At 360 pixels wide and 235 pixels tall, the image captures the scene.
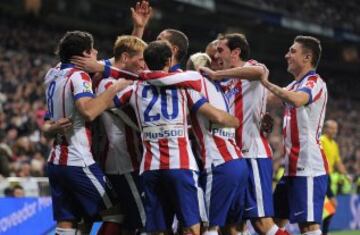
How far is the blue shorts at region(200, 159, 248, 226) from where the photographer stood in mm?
5496

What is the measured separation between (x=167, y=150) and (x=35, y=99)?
1046 centimetres

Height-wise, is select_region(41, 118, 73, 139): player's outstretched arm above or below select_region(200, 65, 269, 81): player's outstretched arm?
below

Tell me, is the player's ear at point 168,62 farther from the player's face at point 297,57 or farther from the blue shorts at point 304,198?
the blue shorts at point 304,198

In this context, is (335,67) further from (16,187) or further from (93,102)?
(93,102)

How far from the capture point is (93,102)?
5.31 m

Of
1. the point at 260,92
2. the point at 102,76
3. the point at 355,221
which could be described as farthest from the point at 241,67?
the point at 355,221

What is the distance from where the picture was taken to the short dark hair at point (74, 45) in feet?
18.3

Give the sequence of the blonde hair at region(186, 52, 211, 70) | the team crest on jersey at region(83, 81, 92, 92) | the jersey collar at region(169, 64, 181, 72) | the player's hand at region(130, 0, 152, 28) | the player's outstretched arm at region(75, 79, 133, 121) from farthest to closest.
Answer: the player's hand at region(130, 0, 152, 28), the blonde hair at region(186, 52, 211, 70), the jersey collar at region(169, 64, 181, 72), the team crest on jersey at region(83, 81, 92, 92), the player's outstretched arm at region(75, 79, 133, 121)

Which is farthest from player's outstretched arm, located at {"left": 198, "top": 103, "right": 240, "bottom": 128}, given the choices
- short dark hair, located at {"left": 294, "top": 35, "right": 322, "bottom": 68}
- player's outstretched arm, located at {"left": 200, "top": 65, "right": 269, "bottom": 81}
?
short dark hair, located at {"left": 294, "top": 35, "right": 322, "bottom": 68}

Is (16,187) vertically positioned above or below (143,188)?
below

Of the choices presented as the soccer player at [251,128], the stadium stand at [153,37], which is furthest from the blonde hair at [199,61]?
the stadium stand at [153,37]

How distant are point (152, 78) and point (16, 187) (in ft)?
16.6

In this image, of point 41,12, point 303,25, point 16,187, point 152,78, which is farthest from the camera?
point 303,25

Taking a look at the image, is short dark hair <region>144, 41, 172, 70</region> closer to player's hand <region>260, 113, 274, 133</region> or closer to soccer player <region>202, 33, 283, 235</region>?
soccer player <region>202, 33, 283, 235</region>
